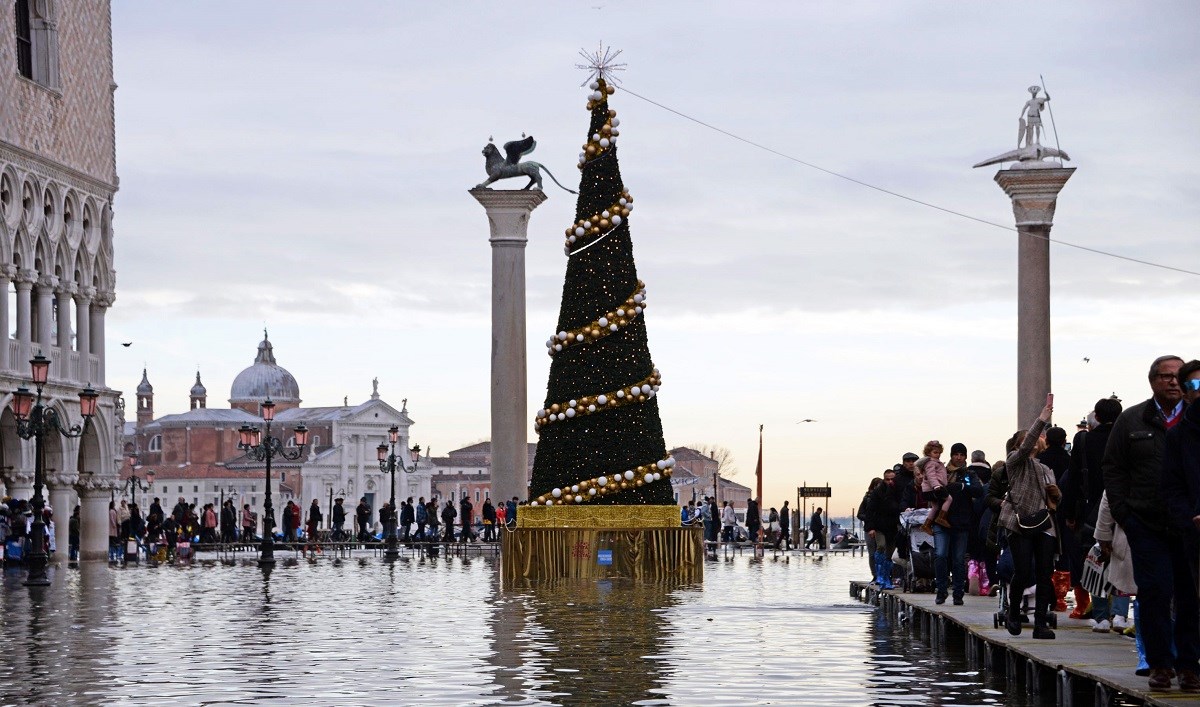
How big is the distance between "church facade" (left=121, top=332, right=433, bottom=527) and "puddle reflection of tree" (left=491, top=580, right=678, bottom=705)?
12422cm

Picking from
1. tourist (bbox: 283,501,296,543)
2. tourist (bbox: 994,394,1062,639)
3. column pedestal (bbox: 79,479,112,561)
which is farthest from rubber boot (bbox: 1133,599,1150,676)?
tourist (bbox: 283,501,296,543)

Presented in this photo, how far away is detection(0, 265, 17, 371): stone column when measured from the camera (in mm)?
39531

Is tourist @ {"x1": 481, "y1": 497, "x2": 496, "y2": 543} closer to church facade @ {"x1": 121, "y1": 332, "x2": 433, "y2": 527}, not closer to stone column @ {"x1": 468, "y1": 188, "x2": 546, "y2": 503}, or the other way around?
stone column @ {"x1": 468, "y1": 188, "x2": 546, "y2": 503}

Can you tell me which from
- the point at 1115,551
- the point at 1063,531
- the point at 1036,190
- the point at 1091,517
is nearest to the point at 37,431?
the point at 1036,190

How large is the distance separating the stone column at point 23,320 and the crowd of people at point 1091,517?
989 inches

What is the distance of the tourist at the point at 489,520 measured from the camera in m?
44.5

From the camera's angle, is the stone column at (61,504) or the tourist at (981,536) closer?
the tourist at (981,536)

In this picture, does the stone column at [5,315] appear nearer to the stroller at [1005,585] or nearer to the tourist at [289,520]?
the tourist at [289,520]

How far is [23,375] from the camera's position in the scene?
40.5 meters

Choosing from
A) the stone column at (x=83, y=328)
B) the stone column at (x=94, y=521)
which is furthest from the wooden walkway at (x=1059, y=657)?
the stone column at (x=94, y=521)

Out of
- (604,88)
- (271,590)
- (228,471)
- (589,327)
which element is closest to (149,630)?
(271,590)

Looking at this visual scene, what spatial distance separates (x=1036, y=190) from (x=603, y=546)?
1301 centimetres

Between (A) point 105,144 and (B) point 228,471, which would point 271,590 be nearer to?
(A) point 105,144

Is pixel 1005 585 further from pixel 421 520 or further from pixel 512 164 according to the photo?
pixel 421 520
